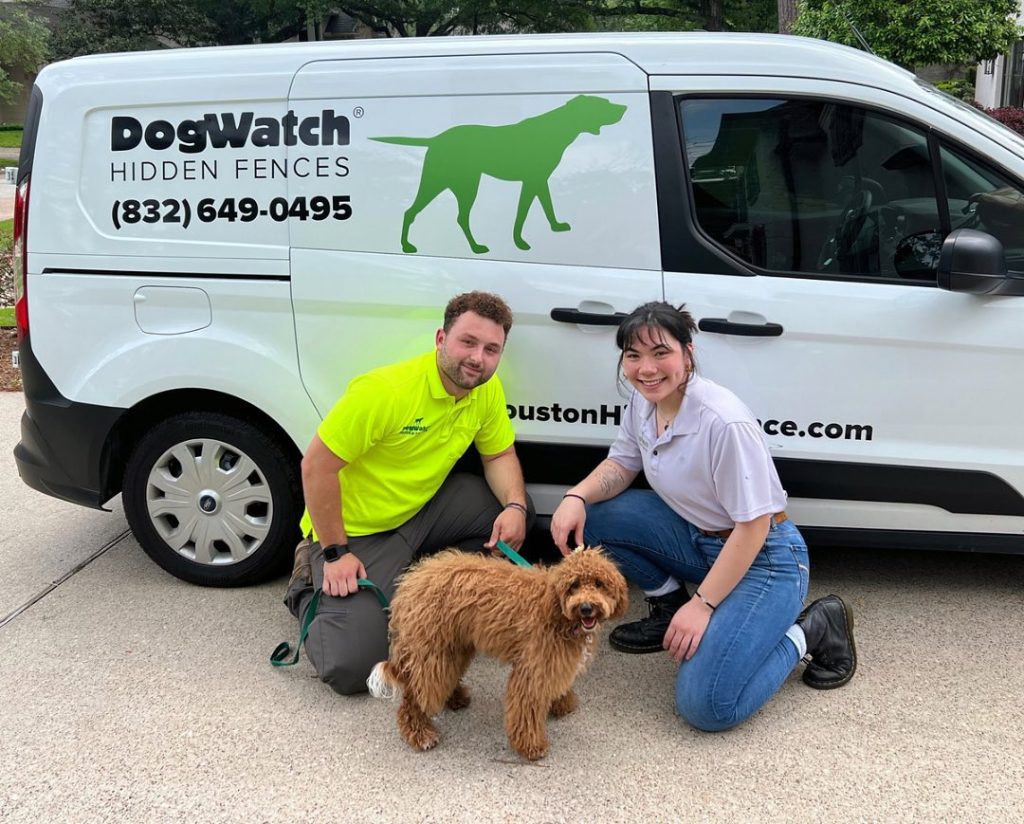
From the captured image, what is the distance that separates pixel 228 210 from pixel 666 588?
208 cm

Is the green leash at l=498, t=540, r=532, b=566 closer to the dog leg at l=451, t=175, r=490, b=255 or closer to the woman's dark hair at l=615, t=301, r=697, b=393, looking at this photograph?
the woman's dark hair at l=615, t=301, r=697, b=393

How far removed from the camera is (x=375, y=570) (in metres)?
3.07

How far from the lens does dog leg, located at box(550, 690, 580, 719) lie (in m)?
2.76

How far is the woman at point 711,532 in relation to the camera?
8.69 ft

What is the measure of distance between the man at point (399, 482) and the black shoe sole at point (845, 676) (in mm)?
1027

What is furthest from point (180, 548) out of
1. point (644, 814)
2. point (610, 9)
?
point (610, 9)

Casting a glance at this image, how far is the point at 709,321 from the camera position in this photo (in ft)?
10.1

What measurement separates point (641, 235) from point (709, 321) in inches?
14.8

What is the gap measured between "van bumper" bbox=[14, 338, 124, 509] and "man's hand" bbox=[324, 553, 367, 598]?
1.16 m

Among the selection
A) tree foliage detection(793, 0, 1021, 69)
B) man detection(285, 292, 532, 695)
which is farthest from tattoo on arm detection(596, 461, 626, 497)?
tree foliage detection(793, 0, 1021, 69)

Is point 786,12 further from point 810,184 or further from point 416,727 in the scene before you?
point 416,727

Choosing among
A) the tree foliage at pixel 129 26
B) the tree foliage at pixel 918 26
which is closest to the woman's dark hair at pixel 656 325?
the tree foliage at pixel 918 26

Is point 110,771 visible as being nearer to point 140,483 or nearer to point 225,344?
point 140,483

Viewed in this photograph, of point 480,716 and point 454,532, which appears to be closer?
point 480,716
